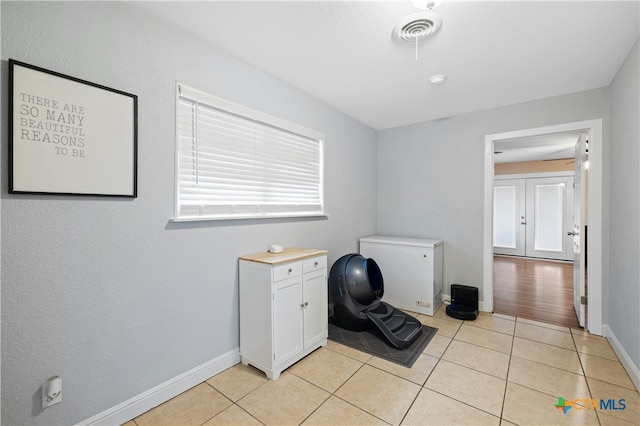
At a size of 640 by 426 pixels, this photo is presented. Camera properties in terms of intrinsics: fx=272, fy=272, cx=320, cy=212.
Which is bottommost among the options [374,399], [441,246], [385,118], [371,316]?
[374,399]

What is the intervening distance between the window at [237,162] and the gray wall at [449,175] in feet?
5.13

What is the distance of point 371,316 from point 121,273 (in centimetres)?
203

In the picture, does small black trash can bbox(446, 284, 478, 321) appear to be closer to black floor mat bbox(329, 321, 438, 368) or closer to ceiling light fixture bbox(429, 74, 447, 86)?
black floor mat bbox(329, 321, 438, 368)

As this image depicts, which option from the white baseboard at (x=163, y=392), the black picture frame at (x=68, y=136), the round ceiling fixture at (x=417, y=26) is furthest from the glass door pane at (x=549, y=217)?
the black picture frame at (x=68, y=136)

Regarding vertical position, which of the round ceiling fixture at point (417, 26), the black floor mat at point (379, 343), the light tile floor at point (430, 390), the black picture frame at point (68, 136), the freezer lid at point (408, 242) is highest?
the round ceiling fixture at point (417, 26)

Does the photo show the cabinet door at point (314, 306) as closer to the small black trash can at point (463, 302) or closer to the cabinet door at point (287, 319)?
the cabinet door at point (287, 319)

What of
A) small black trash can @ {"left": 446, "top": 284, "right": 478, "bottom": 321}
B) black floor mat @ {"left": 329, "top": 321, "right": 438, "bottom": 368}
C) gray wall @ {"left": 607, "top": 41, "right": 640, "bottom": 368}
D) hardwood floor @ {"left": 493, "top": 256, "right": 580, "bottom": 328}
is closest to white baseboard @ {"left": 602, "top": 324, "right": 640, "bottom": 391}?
gray wall @ {"left": 607, "top": 41, "right": 640, "bottom": 368}

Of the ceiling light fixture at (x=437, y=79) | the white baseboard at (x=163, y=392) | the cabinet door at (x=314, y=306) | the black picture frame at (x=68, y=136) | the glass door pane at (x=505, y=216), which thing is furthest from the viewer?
the glass door pane at (x=505, y=216)

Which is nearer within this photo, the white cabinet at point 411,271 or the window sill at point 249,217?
the window sill at point 249,217

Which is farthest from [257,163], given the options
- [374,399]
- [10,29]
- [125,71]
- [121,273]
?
[374,399]

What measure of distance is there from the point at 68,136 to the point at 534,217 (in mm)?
8672

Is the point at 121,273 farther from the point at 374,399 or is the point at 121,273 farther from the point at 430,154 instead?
the point at 430,154

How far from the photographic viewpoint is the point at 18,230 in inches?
50.0

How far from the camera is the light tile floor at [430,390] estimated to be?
1613 millimetres
